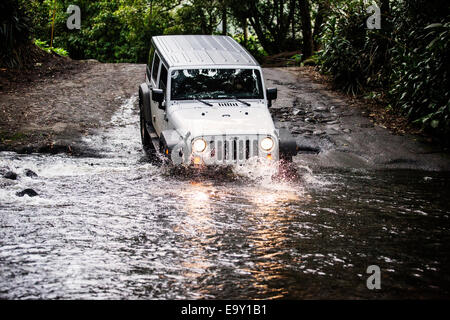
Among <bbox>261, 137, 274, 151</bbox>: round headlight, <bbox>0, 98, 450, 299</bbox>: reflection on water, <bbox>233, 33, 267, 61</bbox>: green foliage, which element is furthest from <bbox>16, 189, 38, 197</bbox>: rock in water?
<bbox>233, 33, 267, 61</bbox>: green foliage

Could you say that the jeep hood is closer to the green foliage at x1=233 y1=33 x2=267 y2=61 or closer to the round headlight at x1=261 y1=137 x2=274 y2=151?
the round headlight at x1=261 y1=137 x2=274 y2=151

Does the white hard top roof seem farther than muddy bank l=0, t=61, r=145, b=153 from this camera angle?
No

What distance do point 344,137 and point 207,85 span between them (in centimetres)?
364

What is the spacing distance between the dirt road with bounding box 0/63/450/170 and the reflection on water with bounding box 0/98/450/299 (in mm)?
1368

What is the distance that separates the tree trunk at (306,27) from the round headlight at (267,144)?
11.6 metres

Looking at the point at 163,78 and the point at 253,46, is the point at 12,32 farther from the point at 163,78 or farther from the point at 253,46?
the point at 253,46

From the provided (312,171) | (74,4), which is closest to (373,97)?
(312,171)

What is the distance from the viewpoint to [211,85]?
27.5 ft

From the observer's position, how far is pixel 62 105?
1272cm

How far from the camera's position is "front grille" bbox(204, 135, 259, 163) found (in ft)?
24.1

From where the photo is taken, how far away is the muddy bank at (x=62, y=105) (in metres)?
10.3

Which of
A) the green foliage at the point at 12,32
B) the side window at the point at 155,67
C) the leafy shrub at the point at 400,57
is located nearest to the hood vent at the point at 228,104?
the side window at the point at 155,67
